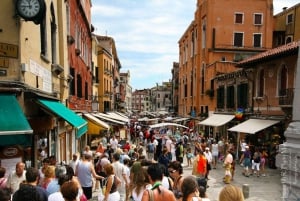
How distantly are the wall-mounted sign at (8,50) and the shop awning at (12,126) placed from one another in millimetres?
1133

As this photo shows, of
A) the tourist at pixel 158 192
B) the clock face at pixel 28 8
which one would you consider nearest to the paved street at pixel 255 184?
the tourist at pixel 158 192

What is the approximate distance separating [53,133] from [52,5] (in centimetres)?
450

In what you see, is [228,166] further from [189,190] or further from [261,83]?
[189,190]

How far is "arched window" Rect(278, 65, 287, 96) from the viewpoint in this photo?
18805 millimetres

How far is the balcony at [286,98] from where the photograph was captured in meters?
16.8

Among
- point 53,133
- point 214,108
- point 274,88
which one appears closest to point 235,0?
point 214,108

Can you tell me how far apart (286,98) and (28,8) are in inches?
553

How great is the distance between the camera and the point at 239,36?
36625 mm

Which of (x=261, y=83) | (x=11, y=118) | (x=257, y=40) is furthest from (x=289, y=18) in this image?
(x=11, y=118)

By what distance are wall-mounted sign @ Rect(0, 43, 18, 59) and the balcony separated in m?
13.7

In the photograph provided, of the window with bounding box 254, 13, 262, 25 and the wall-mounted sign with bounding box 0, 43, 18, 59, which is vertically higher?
the window with bounding box 254, 13, 262, 25

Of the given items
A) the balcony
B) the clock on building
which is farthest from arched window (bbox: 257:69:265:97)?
the clock on building

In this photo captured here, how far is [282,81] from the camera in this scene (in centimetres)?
1927

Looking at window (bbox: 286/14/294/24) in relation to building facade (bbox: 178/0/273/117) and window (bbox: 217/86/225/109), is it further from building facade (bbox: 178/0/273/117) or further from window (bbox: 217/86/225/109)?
window (bbox: 217/86/225/109)
